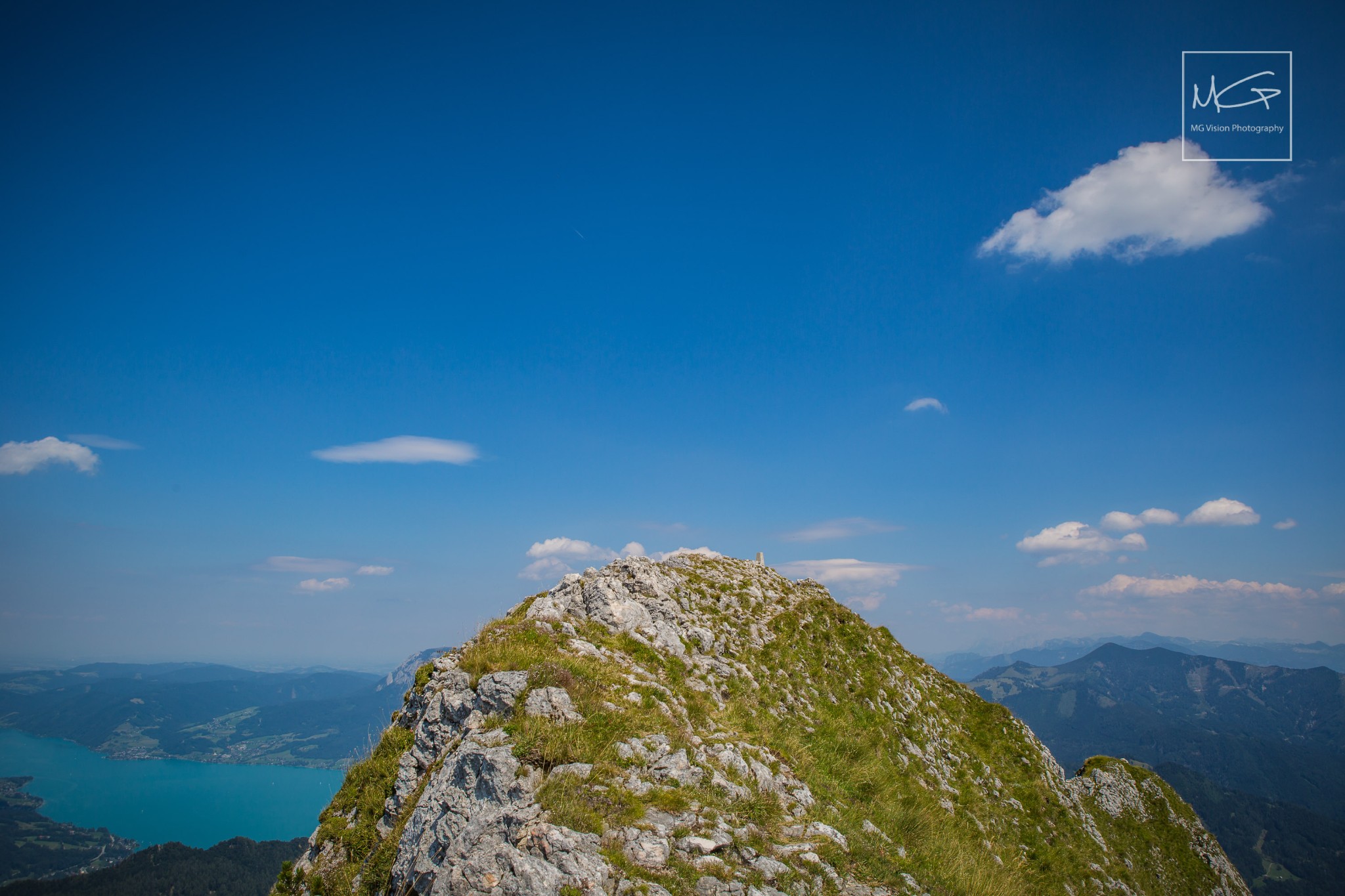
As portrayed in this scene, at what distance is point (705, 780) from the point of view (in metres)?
13.4

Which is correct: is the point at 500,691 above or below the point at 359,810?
above

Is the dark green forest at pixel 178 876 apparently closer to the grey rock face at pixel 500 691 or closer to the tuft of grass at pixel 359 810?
the tuft of grass at pixel 359 810

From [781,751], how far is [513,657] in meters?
9.20

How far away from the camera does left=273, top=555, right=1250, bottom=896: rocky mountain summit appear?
34.7ft

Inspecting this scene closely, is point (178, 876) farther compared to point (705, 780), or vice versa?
point (178, 876)

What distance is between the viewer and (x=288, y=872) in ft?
43.2

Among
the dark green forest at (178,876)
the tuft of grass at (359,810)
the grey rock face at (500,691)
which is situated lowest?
the dark green forest at (178,876)

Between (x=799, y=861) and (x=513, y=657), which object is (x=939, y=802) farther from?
(x=513, y=657)

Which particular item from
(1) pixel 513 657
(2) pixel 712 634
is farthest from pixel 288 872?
(2) pixel 712 634

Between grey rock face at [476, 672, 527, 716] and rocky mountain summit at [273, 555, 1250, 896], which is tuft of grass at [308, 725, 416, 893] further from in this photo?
grey rock face at [476, 672, 527, 716]

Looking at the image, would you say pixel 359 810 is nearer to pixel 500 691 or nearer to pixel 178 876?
pixel 500 691

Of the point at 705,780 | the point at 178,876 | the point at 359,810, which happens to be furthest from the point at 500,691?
the point at 178,876

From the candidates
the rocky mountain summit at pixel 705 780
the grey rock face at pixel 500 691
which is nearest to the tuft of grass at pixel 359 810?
the rocky mountain summit at pixel 705 780

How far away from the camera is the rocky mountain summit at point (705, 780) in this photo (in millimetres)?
10578
